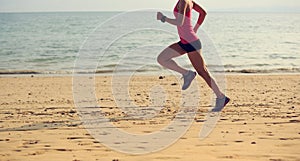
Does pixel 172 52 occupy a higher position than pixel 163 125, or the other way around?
pixel 172 52

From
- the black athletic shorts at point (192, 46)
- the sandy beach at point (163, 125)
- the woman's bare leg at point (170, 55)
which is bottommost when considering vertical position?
the sandy beach at point (163, 125)

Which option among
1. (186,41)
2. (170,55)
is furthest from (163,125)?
(186,41)

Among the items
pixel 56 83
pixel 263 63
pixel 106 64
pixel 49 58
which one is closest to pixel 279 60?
pixel 263 63

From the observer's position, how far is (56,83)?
14.5 metres

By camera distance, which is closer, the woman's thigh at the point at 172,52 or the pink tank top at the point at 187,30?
the pink tank top at the point at 187,30

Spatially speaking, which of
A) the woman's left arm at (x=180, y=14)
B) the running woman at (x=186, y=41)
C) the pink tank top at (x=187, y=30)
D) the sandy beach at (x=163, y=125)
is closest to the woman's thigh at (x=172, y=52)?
the running woman at (x=186, y=41)

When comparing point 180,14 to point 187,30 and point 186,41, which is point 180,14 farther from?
point 186,41

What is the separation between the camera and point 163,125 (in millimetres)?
7023

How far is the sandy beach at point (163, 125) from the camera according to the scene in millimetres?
5438

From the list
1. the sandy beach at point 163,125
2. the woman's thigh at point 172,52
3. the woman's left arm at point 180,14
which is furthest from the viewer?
the woman's thigh at point 172,52

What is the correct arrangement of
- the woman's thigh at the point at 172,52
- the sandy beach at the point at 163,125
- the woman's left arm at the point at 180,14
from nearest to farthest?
the sandy beach at the point at 163,125
the woman's left arm at the point at 180,14
the woman's thigh at the point at 172,52

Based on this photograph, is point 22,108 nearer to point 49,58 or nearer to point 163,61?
point 163,61

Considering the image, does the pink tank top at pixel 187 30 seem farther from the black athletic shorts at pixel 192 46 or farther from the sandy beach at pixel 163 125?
the sandy beach at pixel 163 125

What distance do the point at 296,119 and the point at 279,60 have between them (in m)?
18.5
